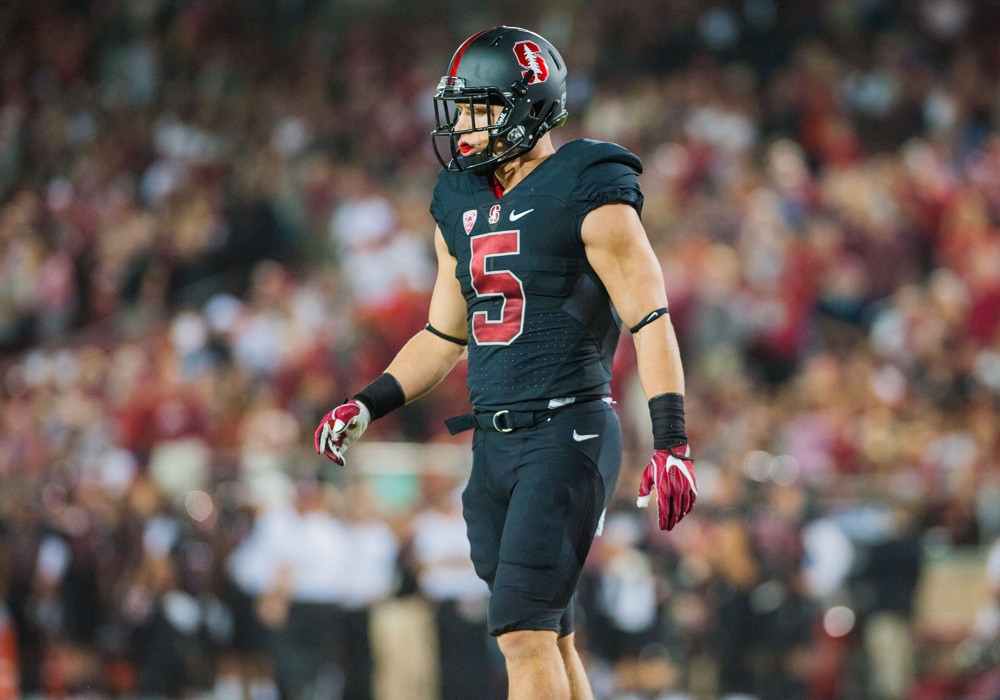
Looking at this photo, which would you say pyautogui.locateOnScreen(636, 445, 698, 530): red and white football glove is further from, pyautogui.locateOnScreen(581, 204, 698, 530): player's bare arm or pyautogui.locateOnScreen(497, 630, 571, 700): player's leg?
pyautogui.locateOnScreen(497, 630, 571, 700): player's leg

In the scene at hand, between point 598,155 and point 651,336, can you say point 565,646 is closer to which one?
point 651,336

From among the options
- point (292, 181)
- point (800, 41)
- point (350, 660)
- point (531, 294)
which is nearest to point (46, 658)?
point (350, 660)

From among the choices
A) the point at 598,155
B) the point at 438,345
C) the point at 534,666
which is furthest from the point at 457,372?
the point at 534,666

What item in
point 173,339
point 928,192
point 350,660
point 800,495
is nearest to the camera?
point 800,495

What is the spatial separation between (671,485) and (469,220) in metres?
1.01

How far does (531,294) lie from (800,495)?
3884mm

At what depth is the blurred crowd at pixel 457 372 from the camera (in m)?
7.11

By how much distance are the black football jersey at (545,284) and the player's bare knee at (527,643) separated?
62cm

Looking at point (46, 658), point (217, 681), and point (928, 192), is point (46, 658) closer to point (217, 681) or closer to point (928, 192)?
point (217, 681)

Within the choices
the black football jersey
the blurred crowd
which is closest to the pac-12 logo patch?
the black football jersey

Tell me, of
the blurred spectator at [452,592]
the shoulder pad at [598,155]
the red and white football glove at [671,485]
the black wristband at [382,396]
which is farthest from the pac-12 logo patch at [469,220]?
the blurred spectator at [452,592]

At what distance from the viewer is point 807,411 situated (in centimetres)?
805

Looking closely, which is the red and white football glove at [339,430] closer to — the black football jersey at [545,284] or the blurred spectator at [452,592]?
the black football jersey at [545,284]

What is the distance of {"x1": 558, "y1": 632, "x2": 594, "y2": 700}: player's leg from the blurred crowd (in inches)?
138
